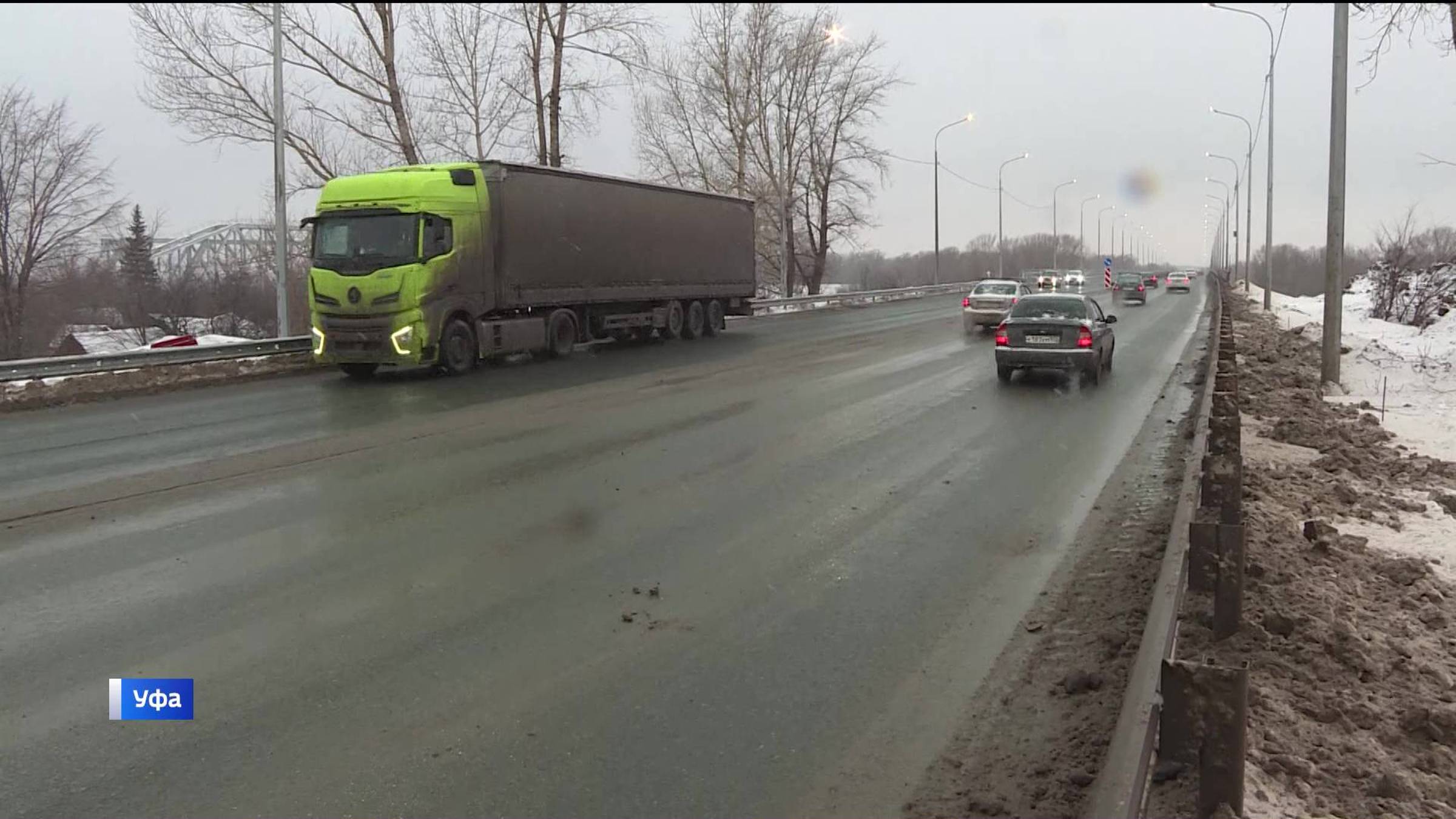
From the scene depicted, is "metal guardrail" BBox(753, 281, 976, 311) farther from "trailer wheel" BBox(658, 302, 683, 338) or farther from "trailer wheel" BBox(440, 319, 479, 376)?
"trailer wheel" BBox(440, 319, 479, 376)

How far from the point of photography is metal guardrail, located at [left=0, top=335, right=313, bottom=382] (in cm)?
1444

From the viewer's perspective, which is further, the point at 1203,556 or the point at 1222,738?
the point at 1203,556

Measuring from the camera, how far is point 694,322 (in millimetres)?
26203

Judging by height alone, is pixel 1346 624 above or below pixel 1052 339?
below

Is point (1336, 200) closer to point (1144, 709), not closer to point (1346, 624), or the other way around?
point (1346, 624)

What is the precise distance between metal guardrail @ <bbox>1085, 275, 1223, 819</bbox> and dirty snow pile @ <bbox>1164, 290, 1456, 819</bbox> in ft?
0.72

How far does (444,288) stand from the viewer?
1670 centimetres

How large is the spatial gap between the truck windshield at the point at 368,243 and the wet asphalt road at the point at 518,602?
5000 mm

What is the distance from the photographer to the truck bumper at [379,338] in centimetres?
1602

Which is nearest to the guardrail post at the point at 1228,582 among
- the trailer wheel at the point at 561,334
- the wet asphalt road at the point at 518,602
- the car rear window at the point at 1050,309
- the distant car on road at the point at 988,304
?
the wet asphalt road at the point at 518,602

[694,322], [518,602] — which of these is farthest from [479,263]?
[518,602]

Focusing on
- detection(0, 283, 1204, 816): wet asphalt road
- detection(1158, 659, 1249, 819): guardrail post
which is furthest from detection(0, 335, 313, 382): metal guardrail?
detection(1158, 659, 1249, 819): guardrail post

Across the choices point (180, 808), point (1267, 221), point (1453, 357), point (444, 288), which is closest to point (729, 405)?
point (444, 288)
